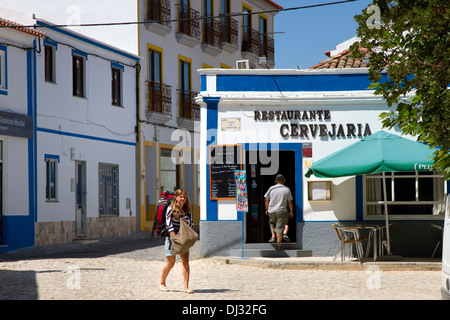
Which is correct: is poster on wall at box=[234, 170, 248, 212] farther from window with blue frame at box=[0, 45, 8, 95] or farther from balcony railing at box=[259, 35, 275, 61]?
balcony railing at box=[259, 35, 275, 61]

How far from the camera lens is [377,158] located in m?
15.5

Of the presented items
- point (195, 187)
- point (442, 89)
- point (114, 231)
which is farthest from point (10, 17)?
point (442, 89)

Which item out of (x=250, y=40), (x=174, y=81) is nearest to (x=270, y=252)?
(x=174, y=81)

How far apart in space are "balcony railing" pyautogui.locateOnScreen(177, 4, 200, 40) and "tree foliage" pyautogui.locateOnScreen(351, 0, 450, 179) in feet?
67.5

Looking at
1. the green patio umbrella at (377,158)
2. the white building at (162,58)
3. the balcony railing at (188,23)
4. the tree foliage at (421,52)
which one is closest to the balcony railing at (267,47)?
the white building at (162,58)

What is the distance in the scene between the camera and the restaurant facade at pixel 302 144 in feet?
57.2

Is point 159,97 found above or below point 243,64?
above

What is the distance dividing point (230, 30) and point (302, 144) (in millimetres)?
18277

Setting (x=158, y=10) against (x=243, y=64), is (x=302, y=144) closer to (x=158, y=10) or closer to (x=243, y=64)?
(x=243, y=64)

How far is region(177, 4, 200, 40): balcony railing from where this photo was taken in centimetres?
3106

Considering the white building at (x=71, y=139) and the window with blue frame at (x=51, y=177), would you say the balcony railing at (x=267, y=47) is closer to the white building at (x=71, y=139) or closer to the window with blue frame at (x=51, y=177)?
the white building at (x=71, y=139)

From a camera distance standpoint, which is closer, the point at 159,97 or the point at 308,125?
the point at 308,125

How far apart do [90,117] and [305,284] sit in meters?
13.2

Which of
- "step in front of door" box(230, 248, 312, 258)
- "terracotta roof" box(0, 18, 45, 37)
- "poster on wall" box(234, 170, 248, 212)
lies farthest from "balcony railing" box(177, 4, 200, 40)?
"step in front of door" box(230, 248, 312, 258)
